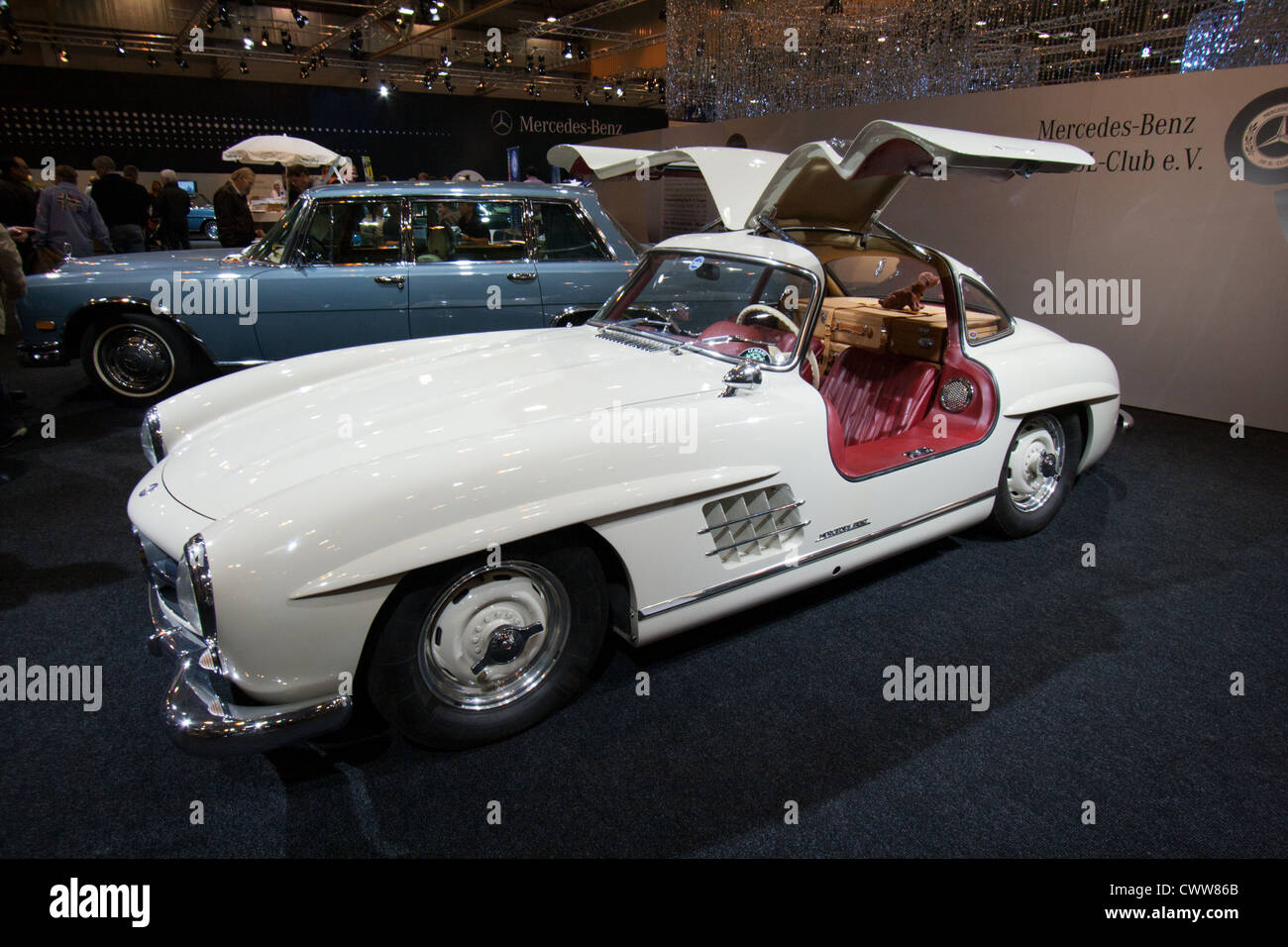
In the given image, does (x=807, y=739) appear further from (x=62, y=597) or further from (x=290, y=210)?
(x=290, y=210)

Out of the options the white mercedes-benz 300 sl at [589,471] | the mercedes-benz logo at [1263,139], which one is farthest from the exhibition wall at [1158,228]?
the white mercedes-benz 300 sl at [589,471]

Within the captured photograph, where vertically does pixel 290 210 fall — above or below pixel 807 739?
above

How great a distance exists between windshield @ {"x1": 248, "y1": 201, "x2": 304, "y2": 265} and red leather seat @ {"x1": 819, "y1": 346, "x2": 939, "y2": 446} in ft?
13.6

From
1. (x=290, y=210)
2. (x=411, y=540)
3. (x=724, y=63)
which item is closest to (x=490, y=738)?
(x=411, y=540)

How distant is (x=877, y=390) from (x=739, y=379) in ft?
5.07

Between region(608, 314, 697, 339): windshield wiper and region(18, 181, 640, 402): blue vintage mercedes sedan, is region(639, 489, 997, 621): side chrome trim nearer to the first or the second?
region(608, 314, 697, 339): windshield wiper

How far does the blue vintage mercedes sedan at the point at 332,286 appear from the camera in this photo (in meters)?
5.27

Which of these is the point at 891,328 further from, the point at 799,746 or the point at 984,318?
the point at 799,746

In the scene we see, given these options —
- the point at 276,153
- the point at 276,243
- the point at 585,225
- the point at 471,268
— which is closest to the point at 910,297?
the point at 585,225

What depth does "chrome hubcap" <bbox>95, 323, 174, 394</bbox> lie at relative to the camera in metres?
5.44

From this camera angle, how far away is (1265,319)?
18.5 feet

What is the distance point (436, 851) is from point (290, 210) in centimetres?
510

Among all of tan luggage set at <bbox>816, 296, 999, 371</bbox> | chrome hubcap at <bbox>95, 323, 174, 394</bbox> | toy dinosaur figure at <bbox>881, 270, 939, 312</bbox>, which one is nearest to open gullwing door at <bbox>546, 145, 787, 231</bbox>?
tan luggage set at <bbox>816, 296, 999, 371</bbox>

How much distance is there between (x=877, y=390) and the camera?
12.4 ft
